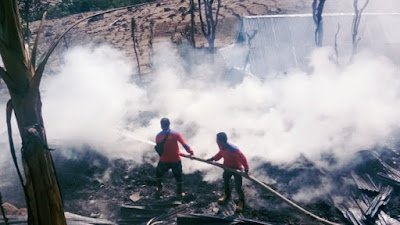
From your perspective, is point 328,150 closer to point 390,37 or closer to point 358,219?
point 358,219

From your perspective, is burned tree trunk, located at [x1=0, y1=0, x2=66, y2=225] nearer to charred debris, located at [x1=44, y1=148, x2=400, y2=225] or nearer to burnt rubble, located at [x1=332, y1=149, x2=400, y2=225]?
charred debris, located at [x1=44, y1=148, x2=400, y2=225]

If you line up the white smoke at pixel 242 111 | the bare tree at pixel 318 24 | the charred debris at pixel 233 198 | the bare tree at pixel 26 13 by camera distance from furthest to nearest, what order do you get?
the bare tree at pixel 318 24 < the white smoke at pixel 242 111 < the charred debris at pixel 233 198 < the bare tree at pixel 26 13

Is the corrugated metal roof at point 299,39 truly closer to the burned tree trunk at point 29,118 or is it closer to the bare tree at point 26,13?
the bare tree at point 26,13

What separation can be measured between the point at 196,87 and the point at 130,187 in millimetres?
8269

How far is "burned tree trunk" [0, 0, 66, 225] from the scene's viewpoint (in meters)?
1.84

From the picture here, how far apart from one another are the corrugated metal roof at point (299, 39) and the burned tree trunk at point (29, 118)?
15294 millimetres

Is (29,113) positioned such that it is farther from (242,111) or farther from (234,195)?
(242,111)

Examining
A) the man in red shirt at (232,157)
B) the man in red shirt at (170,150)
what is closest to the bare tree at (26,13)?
the man in red shirt at (170,150)

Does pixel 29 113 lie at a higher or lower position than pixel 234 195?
higher

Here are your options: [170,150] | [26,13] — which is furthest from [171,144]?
[26,13]

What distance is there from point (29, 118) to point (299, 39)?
55.1 feet

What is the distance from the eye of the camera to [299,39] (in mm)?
17094

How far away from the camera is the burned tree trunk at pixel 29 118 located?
1838 mm

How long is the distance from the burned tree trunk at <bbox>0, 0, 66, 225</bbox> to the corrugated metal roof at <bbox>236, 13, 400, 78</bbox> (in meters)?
15.3
